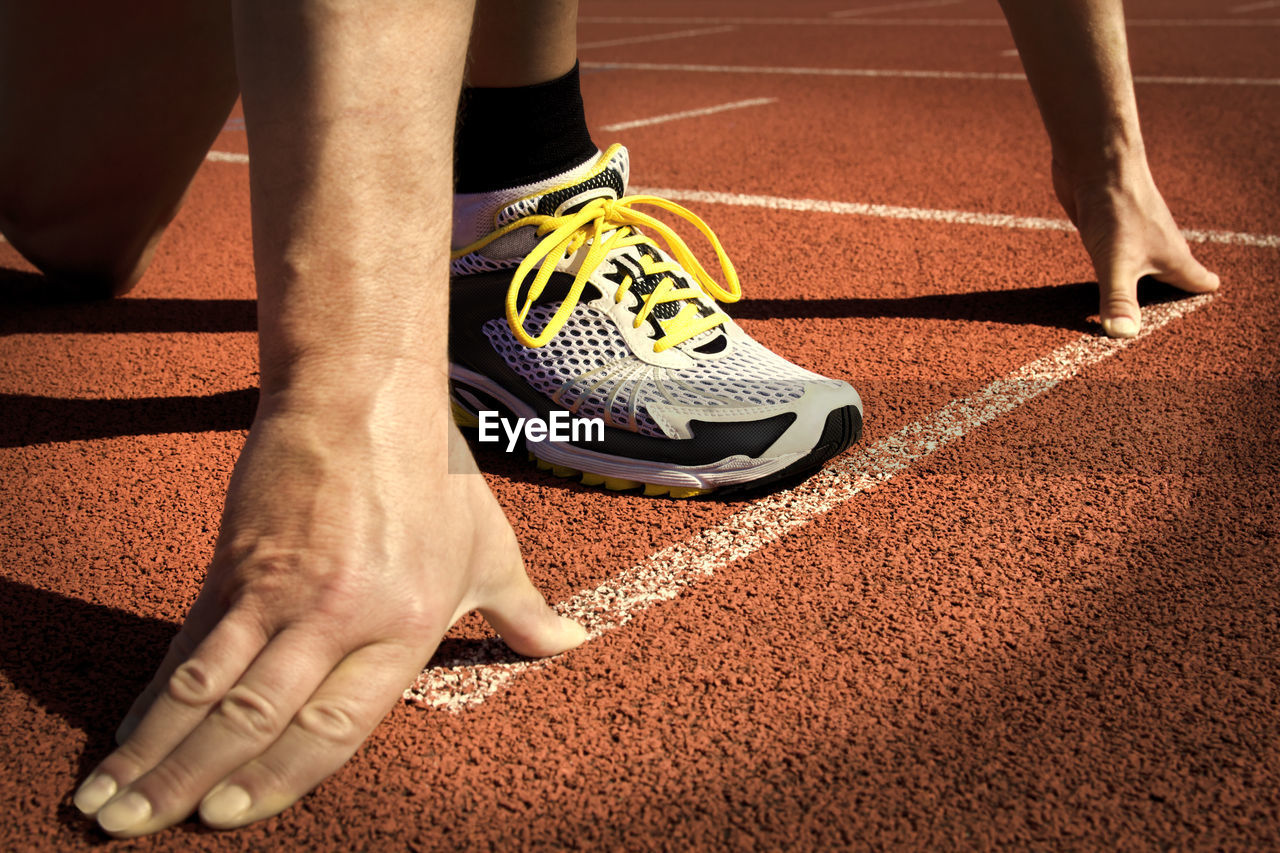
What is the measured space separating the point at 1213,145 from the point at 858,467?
3277mm

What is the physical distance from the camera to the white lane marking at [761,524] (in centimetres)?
124

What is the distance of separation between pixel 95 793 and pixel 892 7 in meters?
12.4

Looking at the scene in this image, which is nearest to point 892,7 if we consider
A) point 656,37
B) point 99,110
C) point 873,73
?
point 656,37

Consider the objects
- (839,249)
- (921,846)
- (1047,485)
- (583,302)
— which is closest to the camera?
(921,846)

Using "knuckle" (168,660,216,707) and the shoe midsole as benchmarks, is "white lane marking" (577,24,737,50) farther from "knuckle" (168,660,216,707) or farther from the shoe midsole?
"knuckle" (168,660,216,707)

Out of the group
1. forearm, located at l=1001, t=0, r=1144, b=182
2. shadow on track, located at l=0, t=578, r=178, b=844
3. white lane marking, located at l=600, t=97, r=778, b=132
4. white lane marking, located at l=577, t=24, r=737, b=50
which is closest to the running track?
shadow on track, located at l=0, t=578, r=178, b=844

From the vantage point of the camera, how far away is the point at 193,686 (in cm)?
102

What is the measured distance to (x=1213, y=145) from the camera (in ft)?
13.6

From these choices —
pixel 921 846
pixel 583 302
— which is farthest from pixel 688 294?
pixel 921 846

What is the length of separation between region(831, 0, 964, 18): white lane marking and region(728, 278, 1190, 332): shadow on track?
927cm

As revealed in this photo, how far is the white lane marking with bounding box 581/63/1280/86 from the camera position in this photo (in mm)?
5896

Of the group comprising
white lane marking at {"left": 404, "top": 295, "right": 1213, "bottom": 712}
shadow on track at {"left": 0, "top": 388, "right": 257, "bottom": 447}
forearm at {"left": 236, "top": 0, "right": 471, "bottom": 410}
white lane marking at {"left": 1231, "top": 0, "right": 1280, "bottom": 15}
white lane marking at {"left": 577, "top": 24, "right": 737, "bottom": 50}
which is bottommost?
white lane marking at {"left": 577, "top": 24, "right": 737, "bottom": 50}

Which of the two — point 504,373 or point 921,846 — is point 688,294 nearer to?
point 504,373

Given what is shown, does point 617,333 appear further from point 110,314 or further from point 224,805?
point 110,314
